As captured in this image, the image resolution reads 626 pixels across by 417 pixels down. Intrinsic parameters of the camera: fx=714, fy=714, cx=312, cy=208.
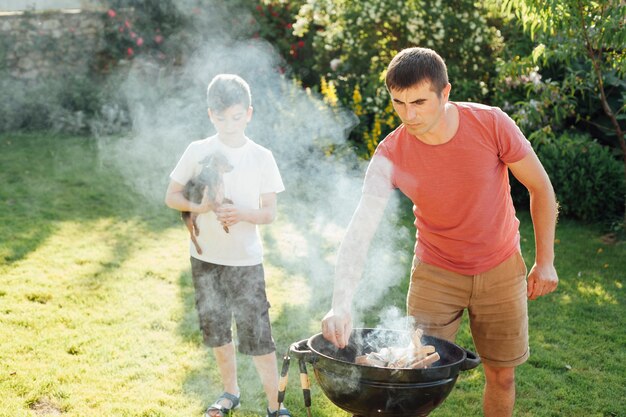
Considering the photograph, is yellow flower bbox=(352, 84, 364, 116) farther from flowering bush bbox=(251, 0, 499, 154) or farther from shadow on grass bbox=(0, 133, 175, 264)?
shadow on grass bbox=(0, 133, 175, 264)

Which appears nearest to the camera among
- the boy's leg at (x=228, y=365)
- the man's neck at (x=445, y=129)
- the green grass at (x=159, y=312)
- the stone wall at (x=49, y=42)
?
the man's neck at (x=445, y=129)

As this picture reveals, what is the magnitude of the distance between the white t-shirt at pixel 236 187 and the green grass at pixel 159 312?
84 centimetres

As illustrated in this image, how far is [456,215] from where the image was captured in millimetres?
2723

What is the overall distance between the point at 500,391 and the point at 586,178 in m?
4.10

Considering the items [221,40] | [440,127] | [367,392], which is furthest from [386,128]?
[367,392]

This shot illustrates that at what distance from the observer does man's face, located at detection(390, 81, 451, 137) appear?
98.0 inches

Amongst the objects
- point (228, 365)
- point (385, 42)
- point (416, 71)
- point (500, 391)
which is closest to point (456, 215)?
point (416, 71)

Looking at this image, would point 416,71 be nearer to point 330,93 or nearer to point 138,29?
point 330,93

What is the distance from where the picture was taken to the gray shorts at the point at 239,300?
3223mm

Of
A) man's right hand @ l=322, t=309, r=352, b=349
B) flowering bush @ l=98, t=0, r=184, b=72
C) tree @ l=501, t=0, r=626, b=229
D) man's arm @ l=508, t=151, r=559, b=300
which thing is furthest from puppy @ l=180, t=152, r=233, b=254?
flowering bush @ l=98, t=0, r=184, b=72

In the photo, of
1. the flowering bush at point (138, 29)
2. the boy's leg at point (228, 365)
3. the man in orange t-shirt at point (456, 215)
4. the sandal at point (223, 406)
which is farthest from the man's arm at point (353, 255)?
the flowering bush at point (138, 29)

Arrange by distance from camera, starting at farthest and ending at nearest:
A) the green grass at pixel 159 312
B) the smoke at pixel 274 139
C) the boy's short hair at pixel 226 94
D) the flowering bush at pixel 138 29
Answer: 1. the flowering bush at pixel 138 29
2. the smoke at pixel 274 139
3. the green grass at pixel 159 312
4. the boy's short hair at pixel 226 94

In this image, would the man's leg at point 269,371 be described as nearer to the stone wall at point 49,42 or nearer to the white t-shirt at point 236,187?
the white t-shirt at point 236,187

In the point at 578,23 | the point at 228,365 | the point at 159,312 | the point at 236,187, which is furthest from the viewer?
the point at 578,23
